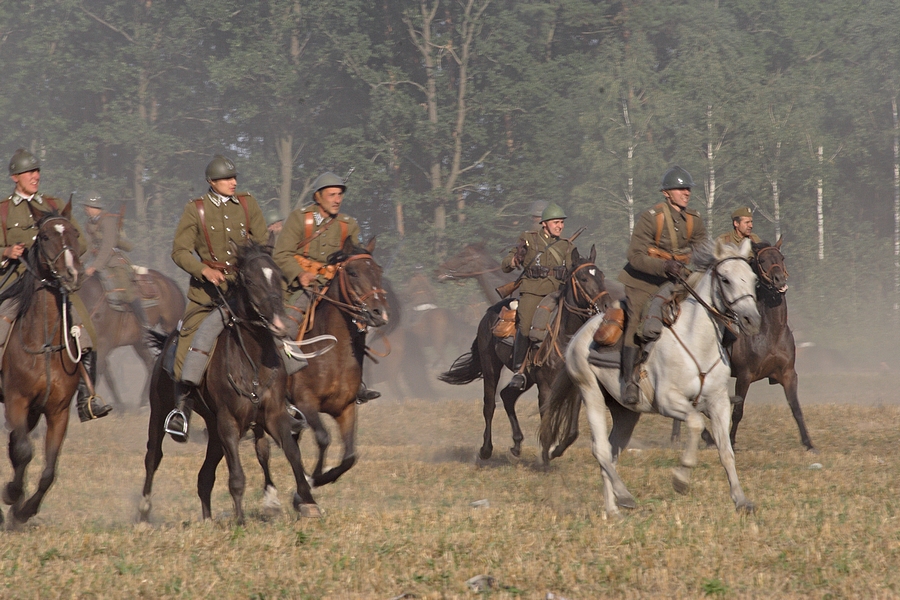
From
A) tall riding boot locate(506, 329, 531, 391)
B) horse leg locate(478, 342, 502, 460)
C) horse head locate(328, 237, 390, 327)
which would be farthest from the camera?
horse leg locate(478, 342, 502, 460)

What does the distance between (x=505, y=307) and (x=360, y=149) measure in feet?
99.6

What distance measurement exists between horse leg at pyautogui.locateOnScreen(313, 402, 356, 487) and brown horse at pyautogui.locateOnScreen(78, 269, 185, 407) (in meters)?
8.61

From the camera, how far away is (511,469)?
14.1 meters

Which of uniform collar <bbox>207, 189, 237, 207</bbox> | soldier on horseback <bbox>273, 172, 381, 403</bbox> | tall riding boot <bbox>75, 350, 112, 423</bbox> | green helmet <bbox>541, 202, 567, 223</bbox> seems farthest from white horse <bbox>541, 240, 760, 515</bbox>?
green helmet <bbox>541, 202, 567, 223</bbox>

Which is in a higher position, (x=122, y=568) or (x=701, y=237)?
(x=701, y=237)

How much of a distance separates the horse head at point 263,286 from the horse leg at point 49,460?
2203 millimetres

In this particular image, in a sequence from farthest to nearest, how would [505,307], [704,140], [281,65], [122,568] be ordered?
[281,65] < [704,140] < [505,307] < [122,568]

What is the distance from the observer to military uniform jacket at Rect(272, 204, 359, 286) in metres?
11.9

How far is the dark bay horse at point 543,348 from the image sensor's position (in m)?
13.8

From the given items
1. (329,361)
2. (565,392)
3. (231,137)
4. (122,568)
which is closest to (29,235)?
(329,361)

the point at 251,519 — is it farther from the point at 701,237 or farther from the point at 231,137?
the point at 231,137

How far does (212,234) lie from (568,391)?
4.00m

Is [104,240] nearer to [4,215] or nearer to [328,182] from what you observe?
[328,182]

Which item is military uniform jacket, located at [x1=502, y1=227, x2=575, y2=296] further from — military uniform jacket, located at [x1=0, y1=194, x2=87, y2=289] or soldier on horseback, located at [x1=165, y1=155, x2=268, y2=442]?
military uniform jacket, located at [x1=0, y1=194, x2=87, y2=289]
